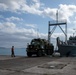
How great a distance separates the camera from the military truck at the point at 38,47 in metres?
39.7

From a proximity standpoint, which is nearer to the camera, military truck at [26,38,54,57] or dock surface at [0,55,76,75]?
dock surface at [0,55,76,75]

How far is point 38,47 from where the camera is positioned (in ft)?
131

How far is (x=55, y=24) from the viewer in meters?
50.6

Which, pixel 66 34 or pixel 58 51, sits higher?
pixel 66 34

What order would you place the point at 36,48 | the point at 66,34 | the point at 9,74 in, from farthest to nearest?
the point at 66,34 → the point at 36,48 → the point at 9,74

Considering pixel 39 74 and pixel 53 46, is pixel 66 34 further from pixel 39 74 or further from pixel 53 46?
pixel 39 74

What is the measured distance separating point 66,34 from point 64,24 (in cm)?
238

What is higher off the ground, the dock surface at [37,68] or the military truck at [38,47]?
the military truck at [38,47]

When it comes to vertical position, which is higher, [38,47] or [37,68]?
[38,47]

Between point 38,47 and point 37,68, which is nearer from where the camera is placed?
point 37,68

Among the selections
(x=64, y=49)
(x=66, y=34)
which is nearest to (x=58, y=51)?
(x=64, y=49)

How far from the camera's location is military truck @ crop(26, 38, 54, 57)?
3969 centimetres

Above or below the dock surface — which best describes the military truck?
above

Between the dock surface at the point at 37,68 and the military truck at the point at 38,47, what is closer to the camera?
the dock surface at the point at 37,68
